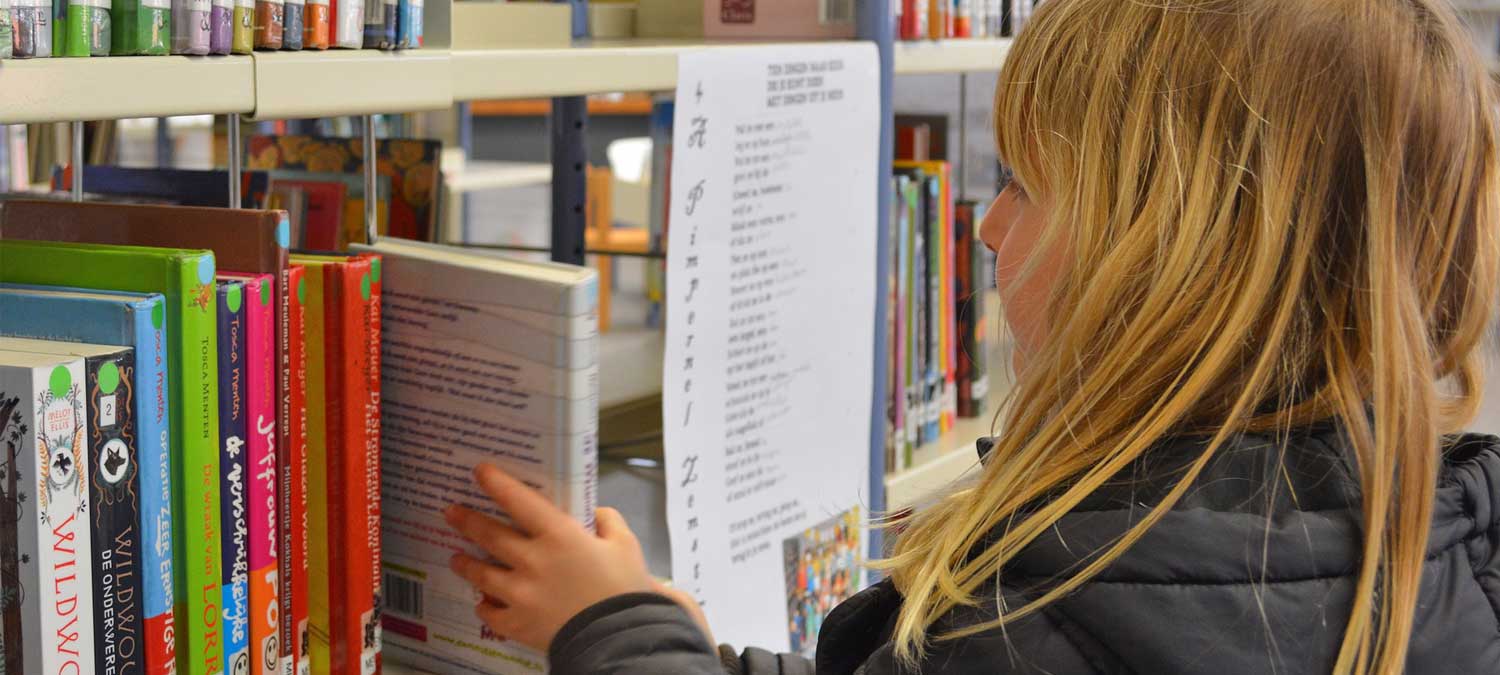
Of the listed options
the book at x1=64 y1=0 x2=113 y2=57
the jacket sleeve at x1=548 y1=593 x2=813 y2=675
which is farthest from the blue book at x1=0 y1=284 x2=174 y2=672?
the jacket sleeve at x1=548 y1=593 x2=813 y2=675

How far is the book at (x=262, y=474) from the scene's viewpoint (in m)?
0.76

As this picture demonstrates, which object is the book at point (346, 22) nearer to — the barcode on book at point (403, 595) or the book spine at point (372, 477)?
the book spine at point (372, 477)

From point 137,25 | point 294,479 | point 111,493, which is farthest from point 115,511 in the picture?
point 137,25

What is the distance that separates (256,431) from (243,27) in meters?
→ 0.21

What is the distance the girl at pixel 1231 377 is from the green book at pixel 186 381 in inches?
8.1

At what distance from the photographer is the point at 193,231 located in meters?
0.78

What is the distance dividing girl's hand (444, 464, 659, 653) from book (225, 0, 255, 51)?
283 millimetres

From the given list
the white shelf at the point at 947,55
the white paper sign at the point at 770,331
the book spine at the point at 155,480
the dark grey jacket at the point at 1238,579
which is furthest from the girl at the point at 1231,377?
the white shelf at the point at 947,55

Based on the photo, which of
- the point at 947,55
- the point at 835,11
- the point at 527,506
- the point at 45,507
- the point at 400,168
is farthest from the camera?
the point at 947,55

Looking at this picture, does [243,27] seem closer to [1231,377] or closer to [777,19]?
[1231,377]

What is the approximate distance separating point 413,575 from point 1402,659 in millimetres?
590

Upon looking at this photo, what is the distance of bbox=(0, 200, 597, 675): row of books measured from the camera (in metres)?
0.67

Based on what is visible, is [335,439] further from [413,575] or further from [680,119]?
[680,119]

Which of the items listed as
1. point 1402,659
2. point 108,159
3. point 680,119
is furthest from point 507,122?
point 1402,659
